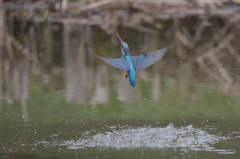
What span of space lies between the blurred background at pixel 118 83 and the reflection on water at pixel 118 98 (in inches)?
0.4

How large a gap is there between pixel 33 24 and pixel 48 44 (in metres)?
2.74

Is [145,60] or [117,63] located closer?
[117,63]

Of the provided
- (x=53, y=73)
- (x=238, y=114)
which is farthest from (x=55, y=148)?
(x=53, y=73)

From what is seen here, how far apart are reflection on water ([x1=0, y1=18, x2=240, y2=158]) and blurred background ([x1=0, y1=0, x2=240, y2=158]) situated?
0.04 ft

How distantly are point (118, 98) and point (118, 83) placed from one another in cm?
80

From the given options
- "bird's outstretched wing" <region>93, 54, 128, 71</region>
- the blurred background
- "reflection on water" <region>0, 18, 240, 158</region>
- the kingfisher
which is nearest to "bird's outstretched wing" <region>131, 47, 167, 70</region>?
the kingfisher

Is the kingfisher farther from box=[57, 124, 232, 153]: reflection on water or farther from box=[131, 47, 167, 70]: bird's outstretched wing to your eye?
box=[57, 124, 232, 153]: reflection on water

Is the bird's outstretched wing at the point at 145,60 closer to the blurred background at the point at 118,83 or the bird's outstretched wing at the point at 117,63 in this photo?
the bird's outstretched wing at the point at 117,63

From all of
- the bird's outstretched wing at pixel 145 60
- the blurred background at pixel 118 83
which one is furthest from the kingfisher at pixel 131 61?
the blurred background at pixel 118 83

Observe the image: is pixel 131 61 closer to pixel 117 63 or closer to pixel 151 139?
pixel 117 63

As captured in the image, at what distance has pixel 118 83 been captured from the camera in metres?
5.55

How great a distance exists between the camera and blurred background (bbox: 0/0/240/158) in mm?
3291

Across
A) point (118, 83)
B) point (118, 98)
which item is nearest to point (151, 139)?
point (118, 98)

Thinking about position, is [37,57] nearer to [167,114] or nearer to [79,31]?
[79,31]
